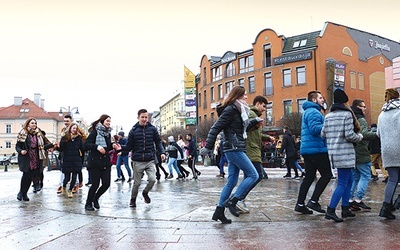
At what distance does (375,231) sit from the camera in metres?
4.96

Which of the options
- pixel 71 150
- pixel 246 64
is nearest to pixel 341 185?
pixel 71 150

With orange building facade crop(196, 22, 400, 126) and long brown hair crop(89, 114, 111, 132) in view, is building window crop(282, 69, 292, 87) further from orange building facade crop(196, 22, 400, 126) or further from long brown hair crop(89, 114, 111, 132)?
long brown hair crop(89, 114, 111, 132)

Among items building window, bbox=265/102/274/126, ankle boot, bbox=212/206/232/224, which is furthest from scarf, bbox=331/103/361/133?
building window, bbox=265/102/274/126

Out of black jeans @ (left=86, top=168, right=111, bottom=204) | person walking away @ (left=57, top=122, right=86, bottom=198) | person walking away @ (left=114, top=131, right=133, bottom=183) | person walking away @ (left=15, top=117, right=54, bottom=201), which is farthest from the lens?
person walking away @ (left=114, top=131, right=133, bottom=183)

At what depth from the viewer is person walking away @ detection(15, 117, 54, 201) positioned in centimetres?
873

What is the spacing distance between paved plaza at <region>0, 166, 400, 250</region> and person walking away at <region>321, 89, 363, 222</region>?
1.28 ft

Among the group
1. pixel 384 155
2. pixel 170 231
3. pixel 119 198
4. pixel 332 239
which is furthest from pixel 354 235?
pixel 119 198

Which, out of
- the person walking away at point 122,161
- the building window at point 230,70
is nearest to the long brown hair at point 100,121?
the person walking away at point 122,161

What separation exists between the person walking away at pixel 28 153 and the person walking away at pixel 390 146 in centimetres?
703

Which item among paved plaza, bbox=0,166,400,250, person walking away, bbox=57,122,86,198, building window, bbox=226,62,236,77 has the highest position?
building window, bbox=226,62,236,77

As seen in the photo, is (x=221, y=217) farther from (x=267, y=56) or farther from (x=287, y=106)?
(x=267, y=56)

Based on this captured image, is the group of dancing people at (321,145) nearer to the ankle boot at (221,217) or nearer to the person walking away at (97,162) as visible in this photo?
the ankle boot at (221,217)

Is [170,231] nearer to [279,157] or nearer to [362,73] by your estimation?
[279,157]

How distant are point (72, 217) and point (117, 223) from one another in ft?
3.20
